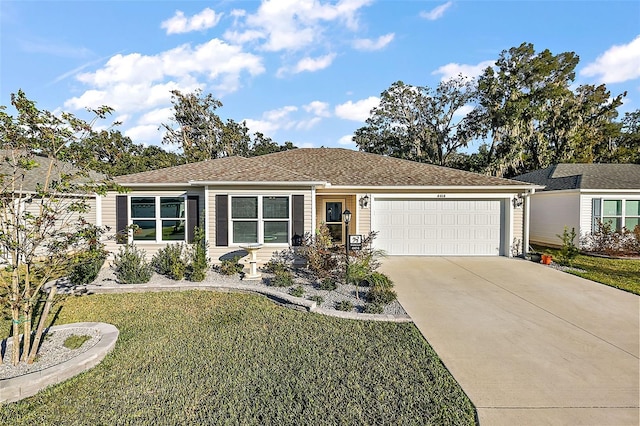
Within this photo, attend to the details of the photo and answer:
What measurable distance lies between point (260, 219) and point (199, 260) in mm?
2072

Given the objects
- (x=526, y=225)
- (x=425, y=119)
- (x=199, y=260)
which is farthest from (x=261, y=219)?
(x=425, y=119)

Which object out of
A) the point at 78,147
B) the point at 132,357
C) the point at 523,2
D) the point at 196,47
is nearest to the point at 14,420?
the point at 132,357

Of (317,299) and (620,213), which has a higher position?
(620,213)

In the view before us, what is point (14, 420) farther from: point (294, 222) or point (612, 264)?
point (612, 264)

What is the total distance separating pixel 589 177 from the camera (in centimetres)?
1271

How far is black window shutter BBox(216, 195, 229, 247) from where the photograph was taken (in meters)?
8.69

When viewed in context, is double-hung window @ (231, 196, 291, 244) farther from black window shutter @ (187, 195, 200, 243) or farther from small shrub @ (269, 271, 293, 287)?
small shrub @ (269, 271, 293, 287)

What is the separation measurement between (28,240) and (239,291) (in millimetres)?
3894

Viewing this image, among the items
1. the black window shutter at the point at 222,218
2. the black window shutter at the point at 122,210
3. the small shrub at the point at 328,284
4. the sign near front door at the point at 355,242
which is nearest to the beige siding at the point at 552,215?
the sign near front door at the point at 355,242

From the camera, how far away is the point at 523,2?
9.41 m

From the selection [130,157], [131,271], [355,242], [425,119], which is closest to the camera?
[131,271]

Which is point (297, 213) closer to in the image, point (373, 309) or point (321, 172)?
point (321, 172)

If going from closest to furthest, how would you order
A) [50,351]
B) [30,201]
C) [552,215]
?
[30,201], [50,351], [552,215]

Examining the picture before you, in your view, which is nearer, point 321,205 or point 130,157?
point 321,205
